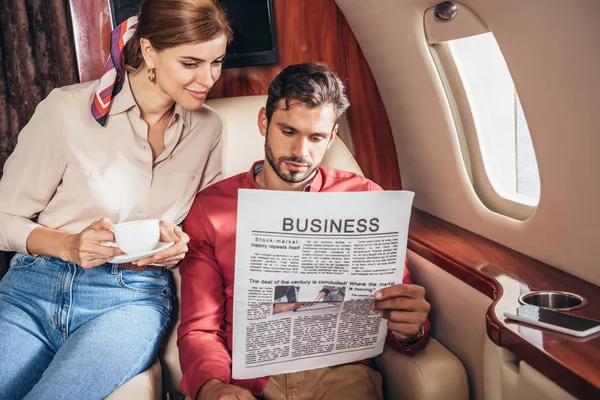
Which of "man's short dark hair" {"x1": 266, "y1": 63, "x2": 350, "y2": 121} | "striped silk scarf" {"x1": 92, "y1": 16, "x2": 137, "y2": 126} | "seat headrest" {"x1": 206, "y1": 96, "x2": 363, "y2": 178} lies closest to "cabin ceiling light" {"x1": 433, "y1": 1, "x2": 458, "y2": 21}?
"man's short dark hair" {"x1": 266, "y1": 63, "x2": 350, "y2": 121}

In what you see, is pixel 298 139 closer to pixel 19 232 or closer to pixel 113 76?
pixel 113 76

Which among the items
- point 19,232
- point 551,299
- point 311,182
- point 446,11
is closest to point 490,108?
point 446,11

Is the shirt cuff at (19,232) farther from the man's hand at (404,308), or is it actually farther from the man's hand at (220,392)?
the man's hand at (404,308)

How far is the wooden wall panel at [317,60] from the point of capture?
1.99m

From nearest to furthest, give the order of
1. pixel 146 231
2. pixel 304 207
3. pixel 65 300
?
pixel 304 207, pixel 146 231, pixel 65 300

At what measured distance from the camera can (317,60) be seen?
2166mm

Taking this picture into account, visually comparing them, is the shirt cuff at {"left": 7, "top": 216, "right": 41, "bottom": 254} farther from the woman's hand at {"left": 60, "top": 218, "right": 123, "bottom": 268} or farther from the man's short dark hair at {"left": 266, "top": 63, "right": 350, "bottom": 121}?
the man's short dark hair at {"left": 266, "top": 63, "right": 350, "bottom": 121}

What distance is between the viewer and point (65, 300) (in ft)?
4.94

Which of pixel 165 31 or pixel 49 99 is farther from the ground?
pixel 165 31

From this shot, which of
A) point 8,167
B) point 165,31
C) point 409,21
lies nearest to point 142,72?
point 165,31

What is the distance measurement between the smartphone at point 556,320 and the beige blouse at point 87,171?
977 millimetres

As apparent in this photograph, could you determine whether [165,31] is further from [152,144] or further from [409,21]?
[409,21]

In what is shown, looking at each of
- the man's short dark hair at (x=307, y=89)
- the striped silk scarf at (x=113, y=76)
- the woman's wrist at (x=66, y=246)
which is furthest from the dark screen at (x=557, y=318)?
the striped silk scarf at (x=113, y=76)

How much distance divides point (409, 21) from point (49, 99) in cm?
109
